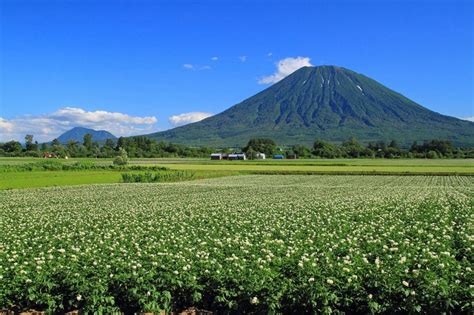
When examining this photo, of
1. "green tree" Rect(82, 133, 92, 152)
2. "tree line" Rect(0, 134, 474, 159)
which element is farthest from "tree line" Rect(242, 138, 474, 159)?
"green tree" Rect(82, 133, 92, 152)

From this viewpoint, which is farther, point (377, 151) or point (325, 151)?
point (325, 151)

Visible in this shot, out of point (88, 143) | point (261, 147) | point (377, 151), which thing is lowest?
point (377, 151)

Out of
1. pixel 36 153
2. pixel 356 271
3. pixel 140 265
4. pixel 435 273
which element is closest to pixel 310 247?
pixel 356 271

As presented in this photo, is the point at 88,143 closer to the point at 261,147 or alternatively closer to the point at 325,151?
the point at 261,147

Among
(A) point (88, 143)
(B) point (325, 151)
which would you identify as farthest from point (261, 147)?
(A) point (88, 143)

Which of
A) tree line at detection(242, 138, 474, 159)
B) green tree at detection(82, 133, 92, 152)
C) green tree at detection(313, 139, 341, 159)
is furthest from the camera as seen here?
green tree at detection(82, 133, 92, 152)

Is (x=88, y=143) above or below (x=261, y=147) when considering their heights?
above

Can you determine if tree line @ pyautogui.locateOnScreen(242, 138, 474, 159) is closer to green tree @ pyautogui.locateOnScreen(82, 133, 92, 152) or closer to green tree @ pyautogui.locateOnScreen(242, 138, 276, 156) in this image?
green tree @ pyautogui.locateOnScreen(242, 138, 276, 156)

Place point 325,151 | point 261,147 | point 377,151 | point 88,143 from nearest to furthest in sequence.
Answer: point 377,151 < point 325,151 < point 88,143 < point 261,147

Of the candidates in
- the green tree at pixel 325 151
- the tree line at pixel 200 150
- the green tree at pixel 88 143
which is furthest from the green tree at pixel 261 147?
the green tree at pixel 88 143

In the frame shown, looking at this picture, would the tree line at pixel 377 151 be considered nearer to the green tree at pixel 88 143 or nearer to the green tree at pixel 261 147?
the green tree at pixel 261 147

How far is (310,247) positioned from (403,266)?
286 centimetres

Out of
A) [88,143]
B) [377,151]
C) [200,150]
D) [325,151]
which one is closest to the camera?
[377,151]

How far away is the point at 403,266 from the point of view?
9.38 meters
